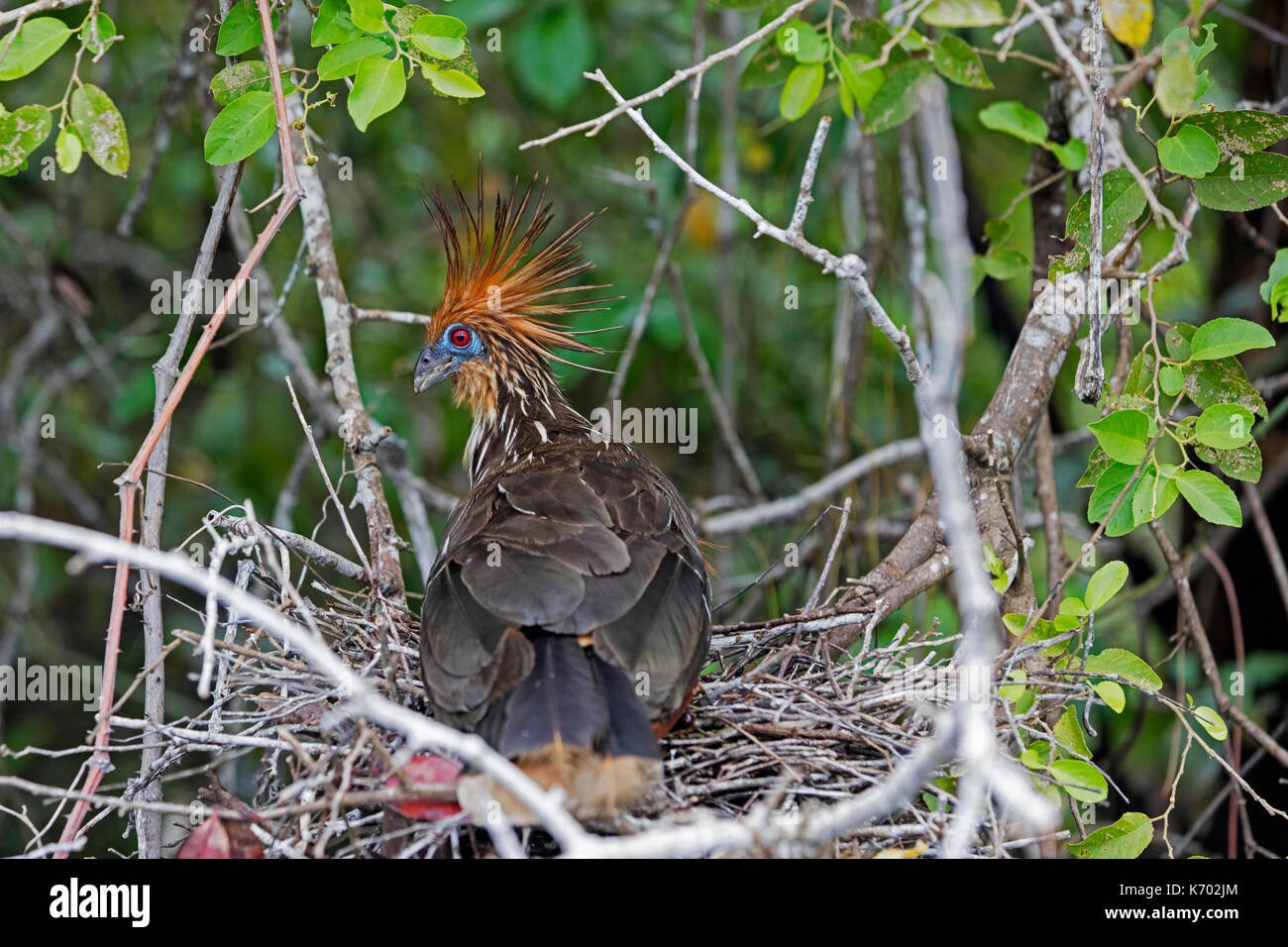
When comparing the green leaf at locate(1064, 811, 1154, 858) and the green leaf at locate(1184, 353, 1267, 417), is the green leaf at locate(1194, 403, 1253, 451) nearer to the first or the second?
the green leaf at locate(1184, 353, 1267, 417)

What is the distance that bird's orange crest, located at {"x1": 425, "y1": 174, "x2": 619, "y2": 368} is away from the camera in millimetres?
4359

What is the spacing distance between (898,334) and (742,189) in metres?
4.24

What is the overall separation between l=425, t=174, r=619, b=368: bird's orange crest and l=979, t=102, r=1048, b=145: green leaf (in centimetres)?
151

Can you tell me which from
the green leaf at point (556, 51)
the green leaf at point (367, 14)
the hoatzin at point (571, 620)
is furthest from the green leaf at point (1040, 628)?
the green leaf at point (556, 51)

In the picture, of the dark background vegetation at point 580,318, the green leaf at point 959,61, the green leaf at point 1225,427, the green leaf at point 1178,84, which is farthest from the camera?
the dark background vegetation at point 580,318

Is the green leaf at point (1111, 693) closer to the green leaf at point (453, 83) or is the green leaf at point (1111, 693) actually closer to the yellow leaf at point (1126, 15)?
the yellow leaf at point (1126, 15)

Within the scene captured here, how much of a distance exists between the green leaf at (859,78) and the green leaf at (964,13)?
16.6 inches

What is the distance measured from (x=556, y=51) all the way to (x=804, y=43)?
6.25 ft

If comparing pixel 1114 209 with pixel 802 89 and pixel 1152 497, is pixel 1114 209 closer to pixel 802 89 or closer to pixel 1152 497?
pixel 1152 497

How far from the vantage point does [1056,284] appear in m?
3.69

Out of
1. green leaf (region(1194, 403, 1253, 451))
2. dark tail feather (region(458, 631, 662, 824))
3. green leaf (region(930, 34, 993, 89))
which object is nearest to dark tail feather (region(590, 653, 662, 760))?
dark tail feather (region(458, 631, 662, 824))

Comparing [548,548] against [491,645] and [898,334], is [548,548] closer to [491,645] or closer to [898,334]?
[491,645]

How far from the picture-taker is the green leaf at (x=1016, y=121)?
12.0 feet

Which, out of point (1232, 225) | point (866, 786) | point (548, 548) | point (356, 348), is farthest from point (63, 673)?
point (1232, 225)
